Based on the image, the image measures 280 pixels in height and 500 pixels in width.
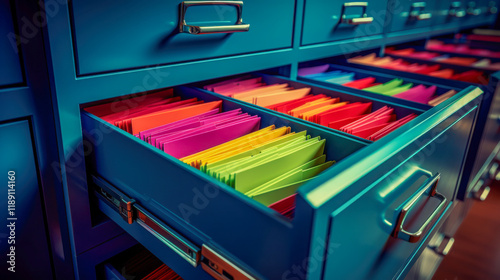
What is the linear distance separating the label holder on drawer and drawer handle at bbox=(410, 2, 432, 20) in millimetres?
1319

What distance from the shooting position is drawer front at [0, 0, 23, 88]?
528 mm

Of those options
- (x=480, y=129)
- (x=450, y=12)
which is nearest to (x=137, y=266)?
(x=480, y=129)

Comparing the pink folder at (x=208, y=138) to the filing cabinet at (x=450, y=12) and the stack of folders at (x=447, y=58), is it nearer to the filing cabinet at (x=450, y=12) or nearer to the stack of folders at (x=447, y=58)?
the stack of folders at (x=447, y=58)

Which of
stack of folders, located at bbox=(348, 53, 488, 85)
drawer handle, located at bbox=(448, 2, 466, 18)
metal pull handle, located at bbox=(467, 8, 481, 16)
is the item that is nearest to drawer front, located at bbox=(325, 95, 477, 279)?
stack of folders, located at bbox=(348, 53, 488, 85)

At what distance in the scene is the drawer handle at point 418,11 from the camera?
1.43 meters

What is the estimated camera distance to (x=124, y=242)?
0.81m

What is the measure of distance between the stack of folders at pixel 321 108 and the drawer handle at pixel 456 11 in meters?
1.24

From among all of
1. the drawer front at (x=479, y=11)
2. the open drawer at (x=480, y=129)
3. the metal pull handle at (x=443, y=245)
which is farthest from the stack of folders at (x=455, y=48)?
the metal pull handle at (x=443, y=245)

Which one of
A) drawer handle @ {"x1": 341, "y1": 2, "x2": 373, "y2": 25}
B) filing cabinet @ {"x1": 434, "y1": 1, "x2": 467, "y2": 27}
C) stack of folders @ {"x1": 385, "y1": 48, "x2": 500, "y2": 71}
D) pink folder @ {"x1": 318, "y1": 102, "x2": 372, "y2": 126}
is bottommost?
pink folder @ {"x1": 318, "y1": 102, "x2": 372, "y2": 126}

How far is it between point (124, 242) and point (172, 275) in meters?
0.14

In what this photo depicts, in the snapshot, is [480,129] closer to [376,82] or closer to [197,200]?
[376,82]

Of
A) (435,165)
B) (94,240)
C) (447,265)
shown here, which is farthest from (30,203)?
(447,265)

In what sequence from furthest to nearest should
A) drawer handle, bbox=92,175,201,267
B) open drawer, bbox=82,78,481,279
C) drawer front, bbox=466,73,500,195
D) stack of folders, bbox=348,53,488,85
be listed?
1. stack of folders, bbox=348,53,488,85
2. drawer front, bbox=466,73,500,195
3. drawer handle, bbox=92,175,201,267
4. open drawer, bbox=82,78,481,279

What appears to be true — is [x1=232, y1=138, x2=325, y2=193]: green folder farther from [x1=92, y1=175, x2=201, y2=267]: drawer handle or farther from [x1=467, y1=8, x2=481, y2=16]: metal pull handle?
[x1=467, y1=8, x2=481, y2=16]: metal pull handle
